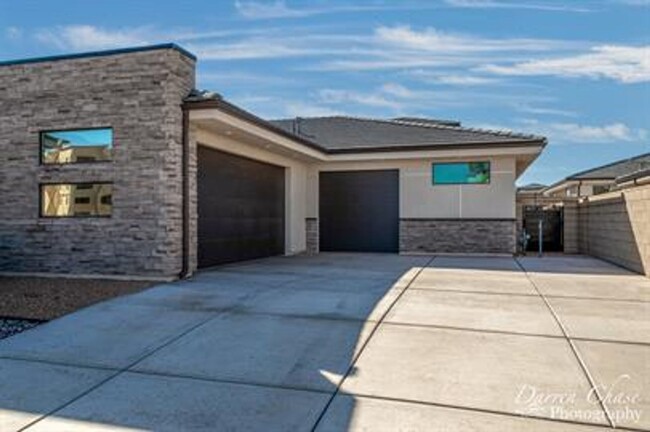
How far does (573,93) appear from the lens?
17.9m

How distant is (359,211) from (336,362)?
12.2 meters

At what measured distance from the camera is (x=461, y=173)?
51.4 ft

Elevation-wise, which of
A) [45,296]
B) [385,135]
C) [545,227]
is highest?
[385,135]

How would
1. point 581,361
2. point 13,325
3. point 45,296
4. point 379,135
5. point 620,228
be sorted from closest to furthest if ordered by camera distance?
point 581,361, point 13,325, point 45,296, point 620,228, point 379,135

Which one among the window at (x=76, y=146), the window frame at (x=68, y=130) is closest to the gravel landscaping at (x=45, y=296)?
the window frame at (x=68, y=130)

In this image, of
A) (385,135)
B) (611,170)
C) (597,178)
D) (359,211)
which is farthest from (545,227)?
(611,170)

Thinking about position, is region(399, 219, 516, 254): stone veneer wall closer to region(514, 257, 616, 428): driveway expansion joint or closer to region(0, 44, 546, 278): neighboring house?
region(0, 44, 546, 278): neighboring house

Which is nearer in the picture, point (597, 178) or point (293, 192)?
point (293, 192)

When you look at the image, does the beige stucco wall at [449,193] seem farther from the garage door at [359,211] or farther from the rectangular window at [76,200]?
the rectangular window at [76,200]

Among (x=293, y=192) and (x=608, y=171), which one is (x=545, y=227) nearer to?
(x=293, y=192)

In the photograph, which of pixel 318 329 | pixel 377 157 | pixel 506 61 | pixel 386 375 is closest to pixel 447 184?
pixel 377 157

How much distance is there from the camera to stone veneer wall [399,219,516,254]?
50.3 feet

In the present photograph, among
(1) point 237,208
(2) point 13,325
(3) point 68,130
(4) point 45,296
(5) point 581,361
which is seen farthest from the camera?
(1) point 237,208

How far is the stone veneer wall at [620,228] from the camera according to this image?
1059 cm
